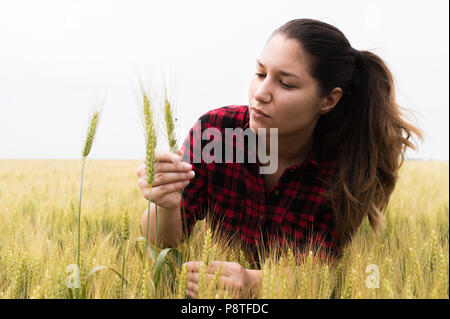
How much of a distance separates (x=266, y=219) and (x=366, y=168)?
19.7 inches

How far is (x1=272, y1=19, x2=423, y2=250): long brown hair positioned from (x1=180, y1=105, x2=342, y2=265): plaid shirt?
76 millimetres

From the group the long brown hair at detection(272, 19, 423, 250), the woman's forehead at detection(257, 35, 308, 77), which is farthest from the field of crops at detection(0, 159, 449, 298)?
the woman's forehead at detection(257, 35, 308, 77)

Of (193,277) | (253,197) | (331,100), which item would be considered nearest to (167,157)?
(193,277)

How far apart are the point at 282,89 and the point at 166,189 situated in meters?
0.55

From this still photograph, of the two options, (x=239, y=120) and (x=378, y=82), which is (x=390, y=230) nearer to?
(x=378, y=82)

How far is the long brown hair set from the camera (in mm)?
1737

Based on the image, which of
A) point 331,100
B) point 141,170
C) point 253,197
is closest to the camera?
point 141,170

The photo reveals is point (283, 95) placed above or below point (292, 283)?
above

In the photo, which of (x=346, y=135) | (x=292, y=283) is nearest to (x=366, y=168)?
(x=346, y=135)

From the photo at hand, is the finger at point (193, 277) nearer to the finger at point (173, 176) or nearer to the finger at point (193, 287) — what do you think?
the finger at point (193, 287)

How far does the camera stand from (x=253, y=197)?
1.77 metres

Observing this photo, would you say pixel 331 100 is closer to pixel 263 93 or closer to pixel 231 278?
pixel 263 93

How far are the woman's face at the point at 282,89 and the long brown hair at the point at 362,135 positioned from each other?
21 centimetres
